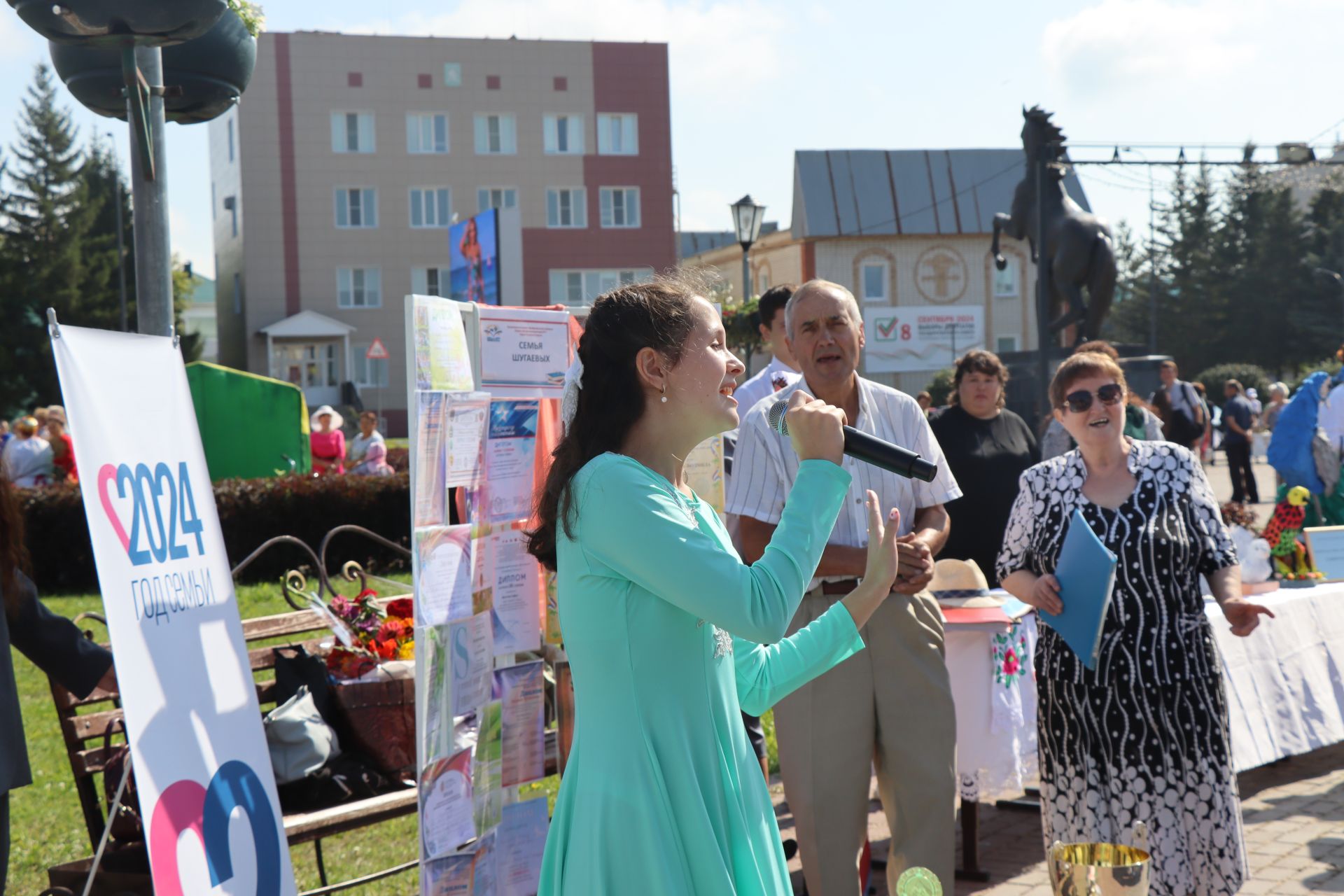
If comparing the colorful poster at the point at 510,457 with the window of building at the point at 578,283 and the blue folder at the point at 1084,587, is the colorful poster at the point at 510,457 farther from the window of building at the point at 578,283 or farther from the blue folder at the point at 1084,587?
the window of building at the point at 578,283

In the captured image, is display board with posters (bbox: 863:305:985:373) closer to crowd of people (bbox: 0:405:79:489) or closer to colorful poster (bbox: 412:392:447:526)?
crowd of people (bbox: 0:405:79:489)

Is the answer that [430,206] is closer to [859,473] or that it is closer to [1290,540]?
[1290,540]

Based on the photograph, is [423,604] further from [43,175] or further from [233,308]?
[43,175]

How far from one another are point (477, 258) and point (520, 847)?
24.3 m

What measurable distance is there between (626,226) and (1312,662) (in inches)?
1696

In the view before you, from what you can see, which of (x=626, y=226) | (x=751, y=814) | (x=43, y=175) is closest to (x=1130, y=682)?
(x=751, y=814)

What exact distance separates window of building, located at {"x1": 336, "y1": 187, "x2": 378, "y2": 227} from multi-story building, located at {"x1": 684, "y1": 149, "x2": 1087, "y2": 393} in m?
13.7

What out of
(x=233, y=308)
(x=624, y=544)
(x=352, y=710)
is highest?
(x=233, y=308)

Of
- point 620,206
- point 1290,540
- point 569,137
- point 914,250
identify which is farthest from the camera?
point 914,250

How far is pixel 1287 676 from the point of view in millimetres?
6113

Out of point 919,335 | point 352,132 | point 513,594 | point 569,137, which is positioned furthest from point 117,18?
point 919,335

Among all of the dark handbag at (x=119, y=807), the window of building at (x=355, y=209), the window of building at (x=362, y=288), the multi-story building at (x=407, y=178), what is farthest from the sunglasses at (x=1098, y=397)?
the window of building at (x=355, y=209)

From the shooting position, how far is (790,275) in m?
50.6

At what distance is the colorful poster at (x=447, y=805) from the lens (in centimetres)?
372
